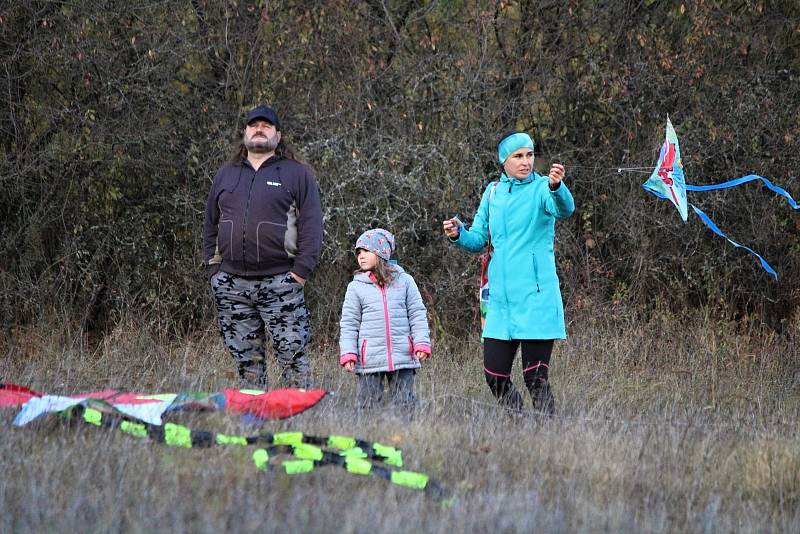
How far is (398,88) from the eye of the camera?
31.8ft

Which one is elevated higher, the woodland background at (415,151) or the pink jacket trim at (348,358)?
the woodland background at (415,151)

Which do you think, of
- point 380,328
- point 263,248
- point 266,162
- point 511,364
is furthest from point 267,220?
point 511,364

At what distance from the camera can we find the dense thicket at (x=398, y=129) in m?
9.32

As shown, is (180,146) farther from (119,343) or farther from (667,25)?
(667,25)

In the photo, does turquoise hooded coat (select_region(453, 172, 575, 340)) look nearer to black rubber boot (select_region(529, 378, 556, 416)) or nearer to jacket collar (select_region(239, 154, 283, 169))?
black rubber boot (select_region(529, 378, 556, 416))

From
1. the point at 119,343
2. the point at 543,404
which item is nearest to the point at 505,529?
the point at 543,404

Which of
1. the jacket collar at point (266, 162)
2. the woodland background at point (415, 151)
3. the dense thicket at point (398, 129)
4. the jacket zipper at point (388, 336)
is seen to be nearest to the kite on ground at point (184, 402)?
the jacket zipper at point (388, 336)

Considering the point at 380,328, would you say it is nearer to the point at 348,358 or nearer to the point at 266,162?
the point at 348,358

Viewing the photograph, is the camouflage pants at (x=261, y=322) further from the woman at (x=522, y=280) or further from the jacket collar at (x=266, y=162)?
the woman at (x=522, y=280)

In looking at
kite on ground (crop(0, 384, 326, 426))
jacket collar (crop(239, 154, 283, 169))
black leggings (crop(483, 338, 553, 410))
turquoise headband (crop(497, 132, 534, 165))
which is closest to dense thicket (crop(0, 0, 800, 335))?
jacket collar (crop(239, 154, 283, 169))

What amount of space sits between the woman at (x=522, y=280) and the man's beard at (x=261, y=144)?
127 cm

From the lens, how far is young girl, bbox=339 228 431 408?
5957mm

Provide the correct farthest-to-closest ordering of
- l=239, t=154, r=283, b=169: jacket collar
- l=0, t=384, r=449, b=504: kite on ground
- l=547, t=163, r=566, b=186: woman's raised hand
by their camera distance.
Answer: l=239, t=154, r=283, b=169: jacket collar
l=547, t=163, r=566, b=186: woman's raised hand
l=0, t=384, r=449, b=504: kite on ground

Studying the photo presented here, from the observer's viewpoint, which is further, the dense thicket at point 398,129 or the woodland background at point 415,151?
the dense thicket at point 398,129
